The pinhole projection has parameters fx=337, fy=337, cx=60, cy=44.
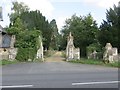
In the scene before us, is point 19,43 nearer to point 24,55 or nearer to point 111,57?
point 24,55

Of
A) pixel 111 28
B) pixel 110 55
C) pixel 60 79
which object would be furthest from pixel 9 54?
pixel 60 79

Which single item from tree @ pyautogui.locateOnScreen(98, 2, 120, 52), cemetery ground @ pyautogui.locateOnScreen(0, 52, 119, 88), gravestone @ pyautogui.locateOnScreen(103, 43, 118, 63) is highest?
tree @ pyautogui.locateOnScreen(98, 2, 120, 52)

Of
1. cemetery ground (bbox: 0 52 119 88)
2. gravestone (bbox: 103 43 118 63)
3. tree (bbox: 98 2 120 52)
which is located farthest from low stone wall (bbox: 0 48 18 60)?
cemetery ground (bbox: 0 52 119 88)

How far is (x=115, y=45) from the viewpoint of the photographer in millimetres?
41156

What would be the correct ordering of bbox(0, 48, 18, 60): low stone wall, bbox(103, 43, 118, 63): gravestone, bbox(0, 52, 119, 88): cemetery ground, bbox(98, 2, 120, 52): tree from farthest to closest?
1. bbox(98, 2, 120, 52): tree
2. bbox(0, 48, 18, 60): low stone wall
3. bbox(103, 43, 118, 63): gravestone
4. bbox(0, 52, 119, 88): cemetery ground

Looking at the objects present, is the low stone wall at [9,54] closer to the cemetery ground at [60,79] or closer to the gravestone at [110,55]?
the gravestone at [110,55]

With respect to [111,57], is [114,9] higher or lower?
higher

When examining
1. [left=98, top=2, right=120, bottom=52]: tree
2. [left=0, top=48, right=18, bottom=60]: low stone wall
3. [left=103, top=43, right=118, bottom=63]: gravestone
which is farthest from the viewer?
[left=98, top=2, right=120, bottom=52]: tree

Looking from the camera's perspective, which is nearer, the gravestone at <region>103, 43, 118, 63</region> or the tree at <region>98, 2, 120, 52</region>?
the gravestone at <region>103, 43, 118, 63</region>

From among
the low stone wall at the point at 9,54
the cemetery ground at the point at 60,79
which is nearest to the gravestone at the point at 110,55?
the low stone wall at the point at 9,54

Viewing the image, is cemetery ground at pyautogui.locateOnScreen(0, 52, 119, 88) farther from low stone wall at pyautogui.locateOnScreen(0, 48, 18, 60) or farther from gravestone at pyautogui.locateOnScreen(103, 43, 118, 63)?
low stone wall at pyautogui.locateOnScreen(0, 48, 18, 60)

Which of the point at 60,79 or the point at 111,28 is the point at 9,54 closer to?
the point at 111,28

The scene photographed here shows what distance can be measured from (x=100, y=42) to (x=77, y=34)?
11.4 metres

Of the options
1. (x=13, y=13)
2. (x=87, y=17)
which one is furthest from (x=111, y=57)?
(x=13, y=13)
